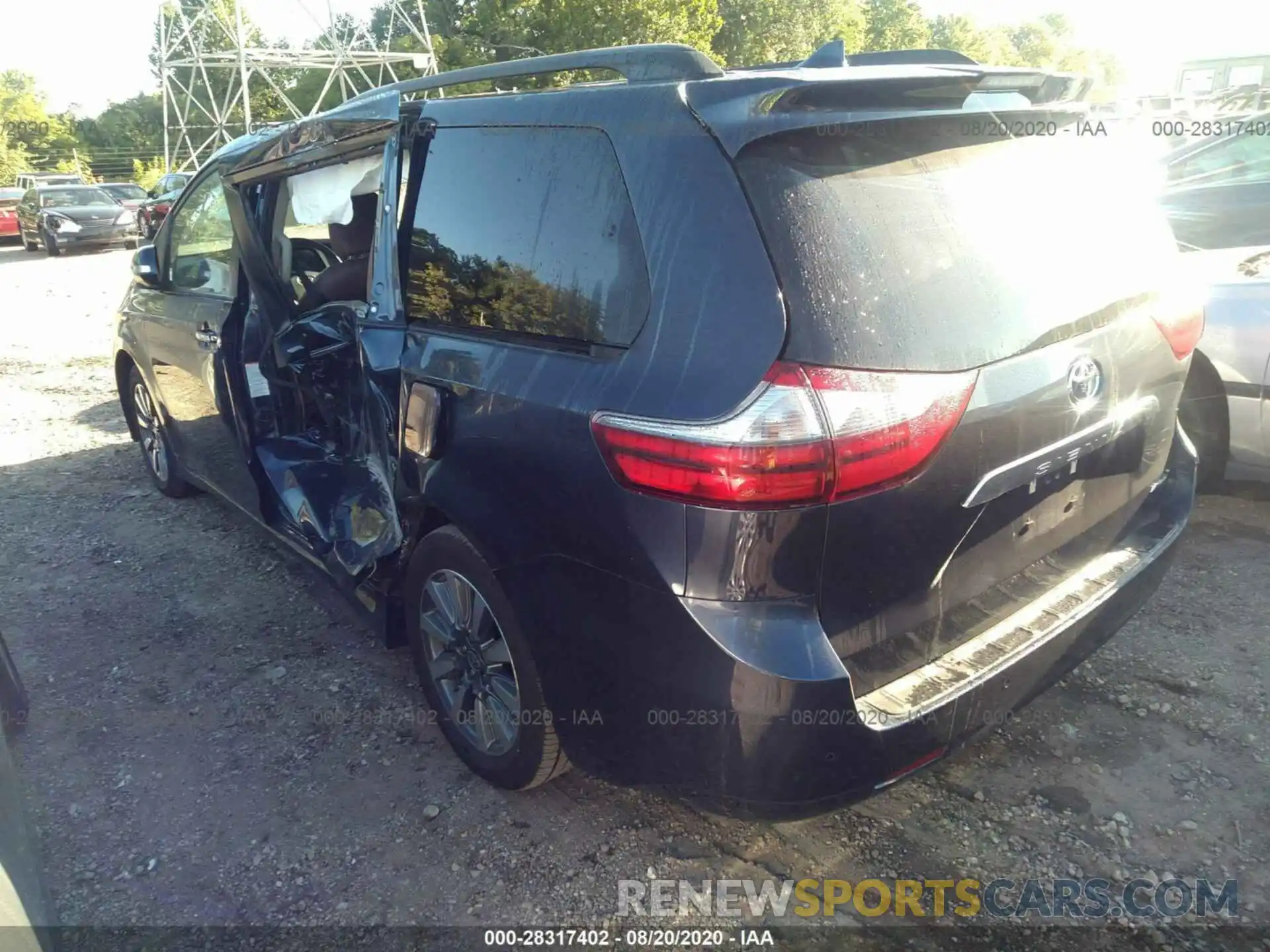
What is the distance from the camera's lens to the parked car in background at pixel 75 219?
64.8 feet

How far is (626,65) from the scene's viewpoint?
2225 mm

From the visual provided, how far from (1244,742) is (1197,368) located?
6.03ft

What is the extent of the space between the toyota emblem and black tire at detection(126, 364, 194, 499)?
4.32 m

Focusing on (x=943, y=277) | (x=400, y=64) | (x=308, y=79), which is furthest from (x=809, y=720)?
(x=308, y=79)

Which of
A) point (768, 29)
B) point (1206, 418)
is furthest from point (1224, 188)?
point (768, 29)

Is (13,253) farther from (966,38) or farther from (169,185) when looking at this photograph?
(966,38)

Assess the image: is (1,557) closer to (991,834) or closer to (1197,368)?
(991,834)

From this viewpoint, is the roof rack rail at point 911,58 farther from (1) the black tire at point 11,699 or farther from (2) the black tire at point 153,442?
(2) the black tire at point 153,442

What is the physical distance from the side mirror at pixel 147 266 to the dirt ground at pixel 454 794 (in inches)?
59.8

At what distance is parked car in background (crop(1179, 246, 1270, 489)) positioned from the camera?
384 cm

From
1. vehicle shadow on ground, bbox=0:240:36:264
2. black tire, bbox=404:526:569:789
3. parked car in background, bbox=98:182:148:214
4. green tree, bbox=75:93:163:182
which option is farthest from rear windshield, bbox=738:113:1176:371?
green tree, bbox=75:93:163:182

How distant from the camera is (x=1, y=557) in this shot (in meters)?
4.57

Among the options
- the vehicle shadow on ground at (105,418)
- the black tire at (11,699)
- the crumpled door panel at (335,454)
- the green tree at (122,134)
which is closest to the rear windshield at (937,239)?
the crumpled door panel at (335,454)

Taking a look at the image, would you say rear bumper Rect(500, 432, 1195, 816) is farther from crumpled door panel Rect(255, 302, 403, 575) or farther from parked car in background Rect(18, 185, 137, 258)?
parked car in background Rect(18, 185, 137, 258)
